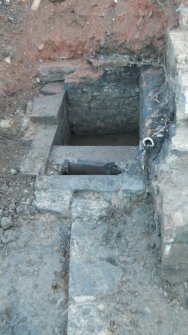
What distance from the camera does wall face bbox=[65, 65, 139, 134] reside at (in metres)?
5.46

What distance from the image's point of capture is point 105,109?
5.86 metres

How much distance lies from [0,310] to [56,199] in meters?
1.17

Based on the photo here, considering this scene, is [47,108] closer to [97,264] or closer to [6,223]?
[6,223]

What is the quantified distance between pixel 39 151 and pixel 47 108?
72 centimetres

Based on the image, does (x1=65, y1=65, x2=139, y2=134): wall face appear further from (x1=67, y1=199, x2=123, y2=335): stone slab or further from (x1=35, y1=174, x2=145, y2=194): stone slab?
(x1=67, y1=199, x2=123, y2=335): stone slab

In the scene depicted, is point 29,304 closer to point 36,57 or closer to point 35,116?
point 35,116

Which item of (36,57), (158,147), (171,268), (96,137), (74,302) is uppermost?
(36,57)

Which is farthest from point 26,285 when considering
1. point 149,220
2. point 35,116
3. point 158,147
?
point 35,116

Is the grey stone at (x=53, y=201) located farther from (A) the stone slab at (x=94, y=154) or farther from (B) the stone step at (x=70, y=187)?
(A) the stone slab at (x=94, y=154)

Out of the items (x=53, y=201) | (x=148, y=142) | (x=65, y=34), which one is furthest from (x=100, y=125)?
(x=53, y=201)

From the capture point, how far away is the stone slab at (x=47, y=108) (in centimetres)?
502

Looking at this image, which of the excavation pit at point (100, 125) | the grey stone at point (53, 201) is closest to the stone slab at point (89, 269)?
the grey stone at point (53, 201)

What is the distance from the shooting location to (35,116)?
16.4ft

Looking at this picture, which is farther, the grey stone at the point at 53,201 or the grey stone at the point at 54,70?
the grey stone at the point at 54,70
